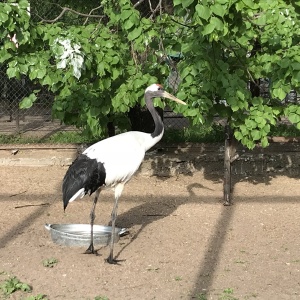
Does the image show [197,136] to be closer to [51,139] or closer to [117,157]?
[51,139]

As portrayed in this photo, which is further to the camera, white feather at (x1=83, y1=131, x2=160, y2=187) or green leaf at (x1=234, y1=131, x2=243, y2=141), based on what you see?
green leaf at (x1=234, y1=131, x2=243, y2=141)

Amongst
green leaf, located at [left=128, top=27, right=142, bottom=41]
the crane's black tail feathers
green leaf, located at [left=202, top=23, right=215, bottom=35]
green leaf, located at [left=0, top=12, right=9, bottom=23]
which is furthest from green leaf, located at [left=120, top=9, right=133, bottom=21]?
green leaf, located at [left=202, top=23, right=215, bottom=35]

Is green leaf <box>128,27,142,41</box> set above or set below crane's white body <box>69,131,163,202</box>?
A: above

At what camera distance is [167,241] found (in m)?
6.81

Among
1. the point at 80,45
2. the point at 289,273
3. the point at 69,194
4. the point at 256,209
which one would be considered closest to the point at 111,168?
the point at 69,194

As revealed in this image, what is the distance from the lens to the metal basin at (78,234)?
6545mm

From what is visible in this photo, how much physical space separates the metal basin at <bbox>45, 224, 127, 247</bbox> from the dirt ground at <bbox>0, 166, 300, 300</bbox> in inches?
2.9

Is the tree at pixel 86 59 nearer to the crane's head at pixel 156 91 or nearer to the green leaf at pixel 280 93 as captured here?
the crane's head at pixel 156 91

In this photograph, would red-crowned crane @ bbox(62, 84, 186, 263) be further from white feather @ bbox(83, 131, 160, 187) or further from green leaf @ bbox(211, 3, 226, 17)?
green leaf @ bbox(211, 3, 226, 17)

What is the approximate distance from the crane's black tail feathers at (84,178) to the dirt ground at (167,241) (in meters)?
0.61

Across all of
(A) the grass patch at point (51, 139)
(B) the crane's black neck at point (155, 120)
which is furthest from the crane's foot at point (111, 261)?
(A) the grass patch at point (51, 139)

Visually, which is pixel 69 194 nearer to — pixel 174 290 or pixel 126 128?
pixel 174 290

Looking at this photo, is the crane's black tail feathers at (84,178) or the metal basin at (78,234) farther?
the metal basin at (78,234)

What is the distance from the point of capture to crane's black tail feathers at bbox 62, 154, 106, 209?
6.16 m
